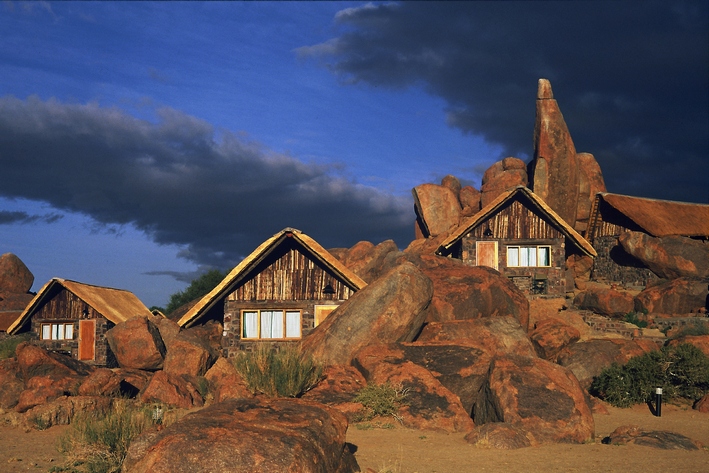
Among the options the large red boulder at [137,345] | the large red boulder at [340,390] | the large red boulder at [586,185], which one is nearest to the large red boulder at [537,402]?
the large red boulder at [340,390]

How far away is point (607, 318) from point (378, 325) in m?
15.4

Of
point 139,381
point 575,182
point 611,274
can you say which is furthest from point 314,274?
point 575,182

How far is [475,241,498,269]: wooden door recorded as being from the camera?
111 ft

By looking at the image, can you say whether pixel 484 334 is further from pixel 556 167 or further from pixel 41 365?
pixel 556 167

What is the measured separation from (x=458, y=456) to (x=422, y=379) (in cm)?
343

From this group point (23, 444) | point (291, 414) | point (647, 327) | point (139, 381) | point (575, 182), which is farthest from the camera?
point (575, 182)

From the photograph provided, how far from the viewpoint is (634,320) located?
28.8 m

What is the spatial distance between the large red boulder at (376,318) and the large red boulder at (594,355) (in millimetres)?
5452

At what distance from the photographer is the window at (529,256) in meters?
33.5

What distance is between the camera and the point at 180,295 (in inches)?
1838

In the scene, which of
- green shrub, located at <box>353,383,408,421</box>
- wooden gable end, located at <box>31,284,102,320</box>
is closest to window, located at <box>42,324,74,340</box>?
wooden gable end, located at <box>31,284,102,320</box>

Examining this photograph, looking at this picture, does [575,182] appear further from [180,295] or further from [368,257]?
[180,295]

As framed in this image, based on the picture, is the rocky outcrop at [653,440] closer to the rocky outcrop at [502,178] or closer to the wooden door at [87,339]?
the wooden door at [87,339]

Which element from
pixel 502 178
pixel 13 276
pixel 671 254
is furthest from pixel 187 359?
pixel 13 276
